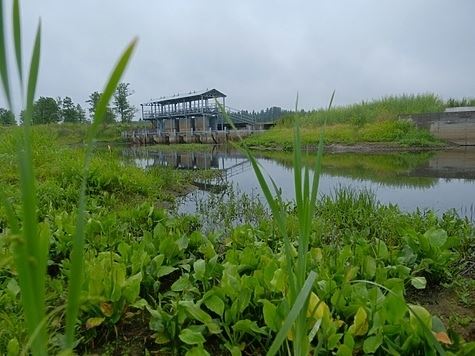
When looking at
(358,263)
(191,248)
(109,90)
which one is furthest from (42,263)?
(191,248)

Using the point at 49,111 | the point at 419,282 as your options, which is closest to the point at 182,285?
the point at 419,282

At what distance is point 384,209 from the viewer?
335cm

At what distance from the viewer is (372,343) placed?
109 cm

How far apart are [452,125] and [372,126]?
310 centimetres

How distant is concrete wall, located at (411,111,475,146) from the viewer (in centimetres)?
1281

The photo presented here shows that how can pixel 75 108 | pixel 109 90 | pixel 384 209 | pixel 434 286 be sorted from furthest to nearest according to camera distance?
pixel 75 108 → pixel 384 209 → pixel 434 286 → pixel 109 90

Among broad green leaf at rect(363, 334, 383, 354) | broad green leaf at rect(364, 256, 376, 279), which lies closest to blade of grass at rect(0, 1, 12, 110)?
broad green leaf at rect(363, 334, 383, 354)

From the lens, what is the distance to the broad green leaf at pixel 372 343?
108 cm

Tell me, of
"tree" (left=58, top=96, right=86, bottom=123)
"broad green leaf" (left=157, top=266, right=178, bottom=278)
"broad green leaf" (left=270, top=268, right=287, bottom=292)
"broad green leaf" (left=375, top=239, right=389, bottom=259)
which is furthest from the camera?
"tree" (left=58, top=96, right=86, bottom=123)

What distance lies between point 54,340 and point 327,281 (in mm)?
979

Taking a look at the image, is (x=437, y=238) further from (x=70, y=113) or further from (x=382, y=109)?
(x=70, y=113)

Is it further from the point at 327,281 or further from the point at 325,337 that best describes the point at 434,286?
the point at 325,337

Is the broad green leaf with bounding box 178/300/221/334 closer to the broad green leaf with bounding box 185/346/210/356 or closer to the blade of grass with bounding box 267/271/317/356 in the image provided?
the broad green leaf with bounding box 185/346/210/356

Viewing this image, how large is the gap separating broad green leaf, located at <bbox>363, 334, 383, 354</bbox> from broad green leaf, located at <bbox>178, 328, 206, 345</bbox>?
0.52 m
